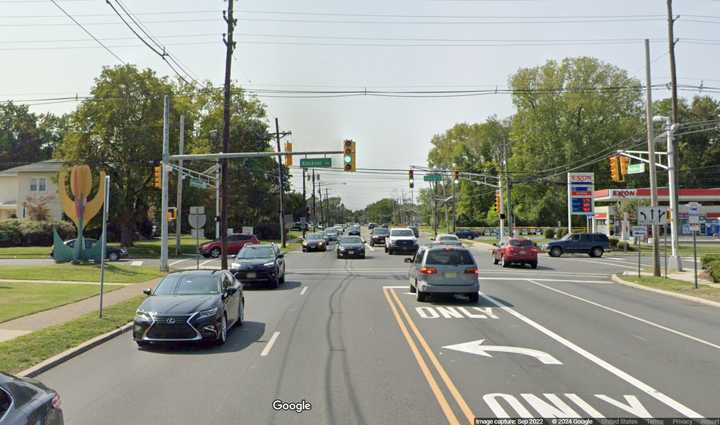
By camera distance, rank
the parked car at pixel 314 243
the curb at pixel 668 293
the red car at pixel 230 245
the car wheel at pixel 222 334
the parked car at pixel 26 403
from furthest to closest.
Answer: the parked car at pixel 314 243, the red car at pixel 230 245, the curb at pixel 668 293, the car wheel at pixel 222 334, the parked car at pixel 26 403

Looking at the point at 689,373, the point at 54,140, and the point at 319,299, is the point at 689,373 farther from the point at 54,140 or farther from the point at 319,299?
the point at 54,140

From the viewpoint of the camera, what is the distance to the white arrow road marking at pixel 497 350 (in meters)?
9.70

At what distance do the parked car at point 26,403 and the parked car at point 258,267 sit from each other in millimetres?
16997

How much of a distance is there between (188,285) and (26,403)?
309 inches

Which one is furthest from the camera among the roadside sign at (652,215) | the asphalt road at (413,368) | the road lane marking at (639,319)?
the roadside sign at (652,215)

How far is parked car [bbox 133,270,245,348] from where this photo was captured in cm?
1050

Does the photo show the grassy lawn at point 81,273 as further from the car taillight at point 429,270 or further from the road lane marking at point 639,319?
the road lane marking at point 639,319

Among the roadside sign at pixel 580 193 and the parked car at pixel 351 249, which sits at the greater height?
the roadside sign at pixel 580 193

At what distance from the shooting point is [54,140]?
99.9 meters

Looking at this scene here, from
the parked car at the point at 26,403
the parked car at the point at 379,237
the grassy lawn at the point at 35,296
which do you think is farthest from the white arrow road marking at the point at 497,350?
the parked car at the point at 379,237

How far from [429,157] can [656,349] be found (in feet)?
354

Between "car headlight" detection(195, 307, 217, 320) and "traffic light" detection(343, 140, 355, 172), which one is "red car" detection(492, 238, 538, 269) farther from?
"car headlight" detection(195, 307, 217, 320)

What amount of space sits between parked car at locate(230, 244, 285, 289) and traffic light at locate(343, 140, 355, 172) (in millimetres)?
5210

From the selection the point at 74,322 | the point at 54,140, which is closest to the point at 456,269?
the point at 74,322
